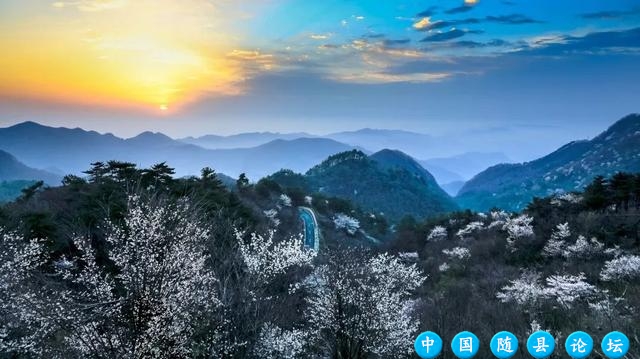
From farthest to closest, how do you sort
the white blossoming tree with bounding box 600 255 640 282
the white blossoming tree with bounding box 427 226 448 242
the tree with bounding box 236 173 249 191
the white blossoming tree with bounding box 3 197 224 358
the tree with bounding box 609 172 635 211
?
the tree with bounding box 236 173 249 191, the white blossoming tree with bounding box 427 226 448 242, the tree with bounding box 609 172 635 211, the white blossoming tree with bounding box 600 255 640 282, the white blossoming tree with bounding box 3 197 224 358

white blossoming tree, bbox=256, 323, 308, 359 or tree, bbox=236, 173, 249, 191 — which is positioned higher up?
tree, bbox=236, 173, 249, 191

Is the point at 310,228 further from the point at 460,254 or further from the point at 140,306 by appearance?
the point at 140,306

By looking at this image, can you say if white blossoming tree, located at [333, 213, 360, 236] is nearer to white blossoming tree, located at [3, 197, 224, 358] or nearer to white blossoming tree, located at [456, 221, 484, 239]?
white blossoming tree, located at [456, 221, 484, 239]

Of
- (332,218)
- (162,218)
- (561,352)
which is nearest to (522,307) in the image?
(561,352)

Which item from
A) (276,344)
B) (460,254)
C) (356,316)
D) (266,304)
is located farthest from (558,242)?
(266,304)

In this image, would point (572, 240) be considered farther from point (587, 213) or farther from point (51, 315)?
point (51, 315)

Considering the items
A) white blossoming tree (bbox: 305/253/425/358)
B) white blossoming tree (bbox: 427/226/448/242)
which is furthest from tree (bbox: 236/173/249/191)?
white blossoming tree (bbox: 305/253/425/358)
